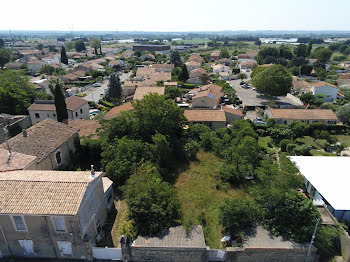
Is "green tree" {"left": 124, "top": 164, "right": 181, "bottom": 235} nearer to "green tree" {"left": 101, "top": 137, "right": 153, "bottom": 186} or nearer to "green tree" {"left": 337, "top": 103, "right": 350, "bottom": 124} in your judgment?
"green tree" {"left": 101, "top": 137, "right": 153, "bottom": 186}

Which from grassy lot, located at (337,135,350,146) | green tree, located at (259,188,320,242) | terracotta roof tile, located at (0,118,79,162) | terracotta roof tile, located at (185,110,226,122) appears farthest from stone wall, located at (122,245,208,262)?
grassy lot, located at (337,135,350,146)

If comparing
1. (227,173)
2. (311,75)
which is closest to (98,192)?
(227,173)

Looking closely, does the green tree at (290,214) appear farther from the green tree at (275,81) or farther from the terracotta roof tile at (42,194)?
the green tree at (275,81)

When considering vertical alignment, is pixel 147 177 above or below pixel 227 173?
above

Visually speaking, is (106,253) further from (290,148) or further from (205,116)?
(205,116)

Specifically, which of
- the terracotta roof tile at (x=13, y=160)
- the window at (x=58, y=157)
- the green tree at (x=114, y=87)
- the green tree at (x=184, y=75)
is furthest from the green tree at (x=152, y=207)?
the green tree at (x=184, y=75)

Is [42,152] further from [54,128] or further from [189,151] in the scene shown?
[189,151]

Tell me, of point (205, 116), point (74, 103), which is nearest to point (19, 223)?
point (205, 116)
